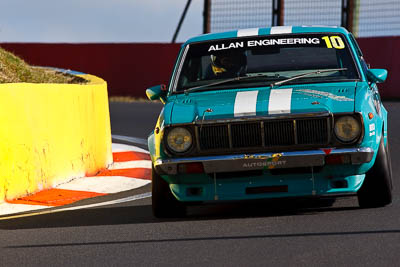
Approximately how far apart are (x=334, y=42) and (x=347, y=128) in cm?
146

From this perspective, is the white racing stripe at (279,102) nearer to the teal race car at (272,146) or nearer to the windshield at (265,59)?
the teal race car at (272,146)

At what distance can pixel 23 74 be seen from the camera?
13.6 metres

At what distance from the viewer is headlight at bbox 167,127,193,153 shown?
7703 mm

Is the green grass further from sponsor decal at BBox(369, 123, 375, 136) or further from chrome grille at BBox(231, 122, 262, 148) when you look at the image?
sponsor decal at BBox(369, 123, 375, 136)

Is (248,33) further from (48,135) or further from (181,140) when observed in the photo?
(48,135)

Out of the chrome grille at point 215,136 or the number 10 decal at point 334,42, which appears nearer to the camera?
the chrome grille at point 215,136

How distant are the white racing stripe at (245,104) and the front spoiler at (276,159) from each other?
308 mm

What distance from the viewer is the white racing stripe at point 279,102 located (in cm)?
759

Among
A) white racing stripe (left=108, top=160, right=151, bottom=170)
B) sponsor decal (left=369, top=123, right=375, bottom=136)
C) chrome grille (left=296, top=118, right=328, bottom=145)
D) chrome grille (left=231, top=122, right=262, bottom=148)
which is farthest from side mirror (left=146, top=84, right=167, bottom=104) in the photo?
white racing stripe (left=108, top=160, right=151, bottom=170)

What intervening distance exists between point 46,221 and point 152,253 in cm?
187

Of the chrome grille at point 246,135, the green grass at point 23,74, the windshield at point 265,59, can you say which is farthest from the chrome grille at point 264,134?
the green grass at point 23,74

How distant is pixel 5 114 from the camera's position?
Answer: 30.7 ft

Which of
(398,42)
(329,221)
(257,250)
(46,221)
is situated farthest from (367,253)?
(398,42)

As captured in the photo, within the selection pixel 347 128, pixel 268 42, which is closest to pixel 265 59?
pixel 268 42
